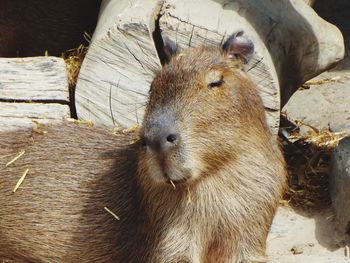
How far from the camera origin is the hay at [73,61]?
6200 mm

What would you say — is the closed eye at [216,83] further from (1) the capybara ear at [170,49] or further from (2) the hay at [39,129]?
(2) the hay at [39,129]

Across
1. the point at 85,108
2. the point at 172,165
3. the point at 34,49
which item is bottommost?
the point at 34,49

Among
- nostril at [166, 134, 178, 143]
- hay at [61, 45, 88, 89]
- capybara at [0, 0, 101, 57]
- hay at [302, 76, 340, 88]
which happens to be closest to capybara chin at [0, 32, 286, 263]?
nostril at [166, 134, 178, 143]

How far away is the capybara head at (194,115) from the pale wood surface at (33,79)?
1.34 metres

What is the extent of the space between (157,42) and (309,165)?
1529 mm

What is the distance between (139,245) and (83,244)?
1.25 feet

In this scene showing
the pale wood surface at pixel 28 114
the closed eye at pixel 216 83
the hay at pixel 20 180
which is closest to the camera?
the closed eye at pixel 216 83

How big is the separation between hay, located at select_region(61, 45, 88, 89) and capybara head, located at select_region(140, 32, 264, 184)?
67.7 inches

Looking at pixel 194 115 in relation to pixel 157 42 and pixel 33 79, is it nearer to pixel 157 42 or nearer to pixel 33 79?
pixel 157 42

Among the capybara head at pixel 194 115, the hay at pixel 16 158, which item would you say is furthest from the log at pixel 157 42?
the capybara head at pixel 194 115

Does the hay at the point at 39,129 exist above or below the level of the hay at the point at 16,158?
above

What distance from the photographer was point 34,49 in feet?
24.7

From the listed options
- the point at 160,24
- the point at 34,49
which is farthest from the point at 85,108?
the point at 34,49

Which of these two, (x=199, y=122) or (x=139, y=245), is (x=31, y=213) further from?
(x=199, y=122)
